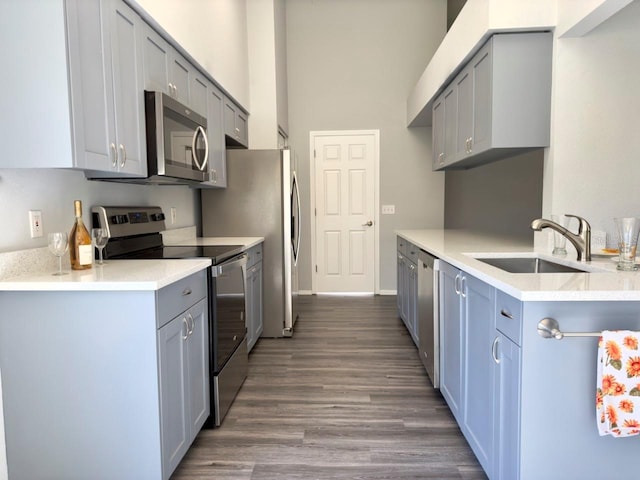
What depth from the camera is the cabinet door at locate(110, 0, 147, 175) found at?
6.32 feet

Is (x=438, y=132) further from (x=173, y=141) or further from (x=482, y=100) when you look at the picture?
(x=173, y=141)

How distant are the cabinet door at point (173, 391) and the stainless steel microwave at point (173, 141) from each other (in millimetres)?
858

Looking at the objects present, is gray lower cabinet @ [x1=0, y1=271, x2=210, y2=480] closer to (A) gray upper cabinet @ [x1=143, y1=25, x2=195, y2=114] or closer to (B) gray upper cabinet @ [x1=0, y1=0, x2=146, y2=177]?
(B) gray upper cabinet @ [x1=0, y1=0, x2=146, y2=177]

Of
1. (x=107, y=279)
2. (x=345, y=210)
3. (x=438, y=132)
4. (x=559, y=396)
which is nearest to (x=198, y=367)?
(x=107, y=279)

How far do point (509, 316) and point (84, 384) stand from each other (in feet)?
5.14

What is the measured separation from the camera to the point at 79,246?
6.15 ft

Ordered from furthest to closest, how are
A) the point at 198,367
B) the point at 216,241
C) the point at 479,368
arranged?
the point at 216,241, the point at 198,367, the point at 479,368

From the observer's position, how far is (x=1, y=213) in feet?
5.57

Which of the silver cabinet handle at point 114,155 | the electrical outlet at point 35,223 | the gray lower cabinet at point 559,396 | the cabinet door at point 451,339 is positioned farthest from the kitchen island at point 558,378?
the electrical outlet at point 35,223

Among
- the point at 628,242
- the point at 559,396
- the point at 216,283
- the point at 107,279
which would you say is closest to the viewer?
the point at 559,396

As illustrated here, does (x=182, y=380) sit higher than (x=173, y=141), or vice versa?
(x=173, y=141)

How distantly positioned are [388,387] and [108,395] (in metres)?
1.70

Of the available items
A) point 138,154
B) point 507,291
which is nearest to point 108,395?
point 138,154

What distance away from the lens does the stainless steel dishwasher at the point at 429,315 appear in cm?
256
